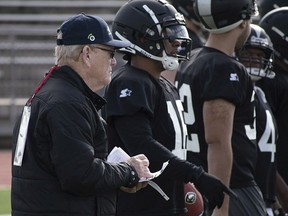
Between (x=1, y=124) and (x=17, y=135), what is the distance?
1146cm

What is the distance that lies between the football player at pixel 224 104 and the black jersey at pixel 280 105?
0.76 metres

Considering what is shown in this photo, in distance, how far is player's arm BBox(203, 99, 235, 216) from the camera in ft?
17.0

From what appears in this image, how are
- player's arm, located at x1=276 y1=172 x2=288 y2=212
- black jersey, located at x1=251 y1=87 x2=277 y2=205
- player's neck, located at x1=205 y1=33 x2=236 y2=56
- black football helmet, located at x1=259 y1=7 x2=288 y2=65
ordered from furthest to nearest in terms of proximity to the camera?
1. black football helmet, located at x1=259 y1=7 x2=288 y2=65
2. player's arm, located at x1=276 y1=172 x2=288 y2=212
3. black jersey, located at x1=251 y1=87 x2=277 y2=205
4. player's neck, located at x1=205 y1=33 x2=236 y2=56

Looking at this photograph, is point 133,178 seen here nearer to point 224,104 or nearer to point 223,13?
point 224,104

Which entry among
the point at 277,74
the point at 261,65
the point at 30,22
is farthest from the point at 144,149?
the point at 30,22

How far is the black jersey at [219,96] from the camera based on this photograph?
5.24 meters

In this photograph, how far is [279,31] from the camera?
6.70 m

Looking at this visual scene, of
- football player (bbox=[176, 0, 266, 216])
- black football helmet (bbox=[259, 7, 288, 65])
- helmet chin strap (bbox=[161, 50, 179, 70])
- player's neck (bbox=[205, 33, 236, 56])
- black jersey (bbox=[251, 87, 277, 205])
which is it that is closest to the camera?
helmet chin strap (bbox=[161, 50, 179, 70])

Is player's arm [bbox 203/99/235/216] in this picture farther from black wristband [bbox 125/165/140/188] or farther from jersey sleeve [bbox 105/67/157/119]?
black wristband [bbox 125/165/140/188]

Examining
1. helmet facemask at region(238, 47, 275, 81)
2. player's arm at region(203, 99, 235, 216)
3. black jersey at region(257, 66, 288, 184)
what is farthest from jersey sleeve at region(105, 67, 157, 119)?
black jersey at region(257, 66, 288, 184)

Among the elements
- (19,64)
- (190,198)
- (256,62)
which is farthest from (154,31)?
(19,64)

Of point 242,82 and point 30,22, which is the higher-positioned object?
point 242,82

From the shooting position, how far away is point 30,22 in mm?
19641

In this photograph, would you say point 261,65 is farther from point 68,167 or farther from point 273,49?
point 68,167
